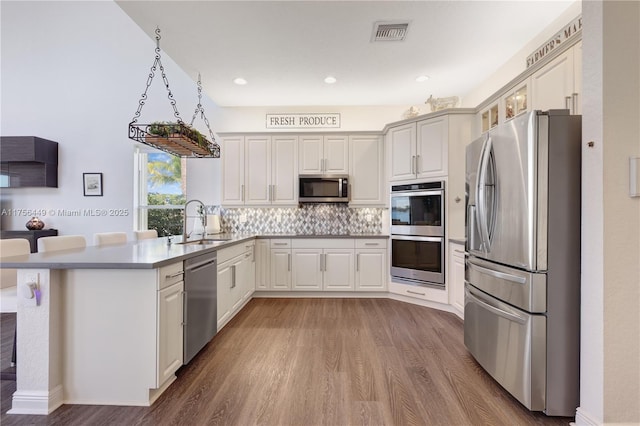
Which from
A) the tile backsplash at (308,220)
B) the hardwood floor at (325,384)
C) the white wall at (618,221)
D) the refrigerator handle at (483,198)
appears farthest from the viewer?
the tile backsplash at (308,220)

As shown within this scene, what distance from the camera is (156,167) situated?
4777mm

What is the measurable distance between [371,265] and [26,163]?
5.95m

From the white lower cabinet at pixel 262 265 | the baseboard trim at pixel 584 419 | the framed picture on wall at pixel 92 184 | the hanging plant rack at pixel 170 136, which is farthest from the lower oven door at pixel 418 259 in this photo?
the framed picture on wall at pixel 92 184

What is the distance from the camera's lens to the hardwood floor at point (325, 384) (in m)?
1.60

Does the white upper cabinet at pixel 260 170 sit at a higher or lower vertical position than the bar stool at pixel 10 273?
higher

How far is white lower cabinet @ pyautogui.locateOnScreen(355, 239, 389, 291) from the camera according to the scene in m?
3.96

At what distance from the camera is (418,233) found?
143 inches

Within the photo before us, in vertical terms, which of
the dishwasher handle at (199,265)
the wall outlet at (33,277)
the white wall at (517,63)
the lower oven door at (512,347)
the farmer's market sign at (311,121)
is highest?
the white wall at (517,63)

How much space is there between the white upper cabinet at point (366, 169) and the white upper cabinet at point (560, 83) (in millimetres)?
2065

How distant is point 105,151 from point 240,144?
245 cm

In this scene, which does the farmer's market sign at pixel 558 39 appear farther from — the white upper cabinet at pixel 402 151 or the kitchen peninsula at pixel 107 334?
the kitchen peninsula at pixel 107 334

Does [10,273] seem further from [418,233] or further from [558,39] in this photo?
[558,39]

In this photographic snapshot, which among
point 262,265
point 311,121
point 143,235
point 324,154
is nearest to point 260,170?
point 324,154

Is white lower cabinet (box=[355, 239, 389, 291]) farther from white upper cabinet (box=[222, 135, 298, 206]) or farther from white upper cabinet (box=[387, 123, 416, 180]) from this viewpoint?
white upper cabinet (box=[222, 135, 298, 206])
